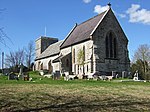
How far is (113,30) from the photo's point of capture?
4900 cm

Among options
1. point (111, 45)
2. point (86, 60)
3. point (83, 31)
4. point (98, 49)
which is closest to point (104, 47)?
point (98, 49)

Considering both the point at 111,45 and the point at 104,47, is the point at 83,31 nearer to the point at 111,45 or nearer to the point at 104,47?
the point at 111,45

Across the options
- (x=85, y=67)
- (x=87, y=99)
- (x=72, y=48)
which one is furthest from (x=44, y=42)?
(x=87, y=99)

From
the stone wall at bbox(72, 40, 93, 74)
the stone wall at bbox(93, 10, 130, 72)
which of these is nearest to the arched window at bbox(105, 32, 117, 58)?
the stone wall at bbox(93, 10, 130, 72)

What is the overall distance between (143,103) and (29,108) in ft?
18.9

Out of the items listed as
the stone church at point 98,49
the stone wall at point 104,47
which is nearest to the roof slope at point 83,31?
the stone church at point 98,49

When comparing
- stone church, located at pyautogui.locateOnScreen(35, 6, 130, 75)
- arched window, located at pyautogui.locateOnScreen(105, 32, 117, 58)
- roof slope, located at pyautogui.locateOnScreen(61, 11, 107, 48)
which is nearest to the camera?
stone church, located at pyautogui.locateOnScreen(35, 6, 130, 75)

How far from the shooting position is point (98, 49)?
1838 inches

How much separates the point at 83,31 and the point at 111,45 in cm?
722

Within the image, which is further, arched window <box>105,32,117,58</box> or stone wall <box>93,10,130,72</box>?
arched window <box>105,32,117,58</box>

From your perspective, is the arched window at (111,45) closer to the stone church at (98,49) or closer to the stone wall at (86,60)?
the stone church at (98,49)

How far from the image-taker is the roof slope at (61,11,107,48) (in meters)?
49.3

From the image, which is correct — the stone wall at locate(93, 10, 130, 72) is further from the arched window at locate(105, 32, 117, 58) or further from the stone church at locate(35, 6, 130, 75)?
the arched window at locate(105, 32, 117, 58)

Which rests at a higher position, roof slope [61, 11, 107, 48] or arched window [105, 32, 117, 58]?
roof slope [61, 11, 107, 48]
